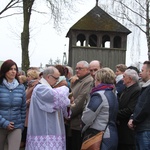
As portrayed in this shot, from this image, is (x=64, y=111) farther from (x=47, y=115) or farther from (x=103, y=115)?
(x=103, y=115)

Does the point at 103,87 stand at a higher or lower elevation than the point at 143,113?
higher

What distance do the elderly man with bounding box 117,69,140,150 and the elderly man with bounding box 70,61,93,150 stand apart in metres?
0.77

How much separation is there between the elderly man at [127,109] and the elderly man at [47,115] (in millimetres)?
1156

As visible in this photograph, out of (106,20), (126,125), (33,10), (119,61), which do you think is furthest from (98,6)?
(126,125)

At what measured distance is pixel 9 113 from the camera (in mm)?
5695

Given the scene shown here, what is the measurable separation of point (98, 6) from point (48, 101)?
978 inches

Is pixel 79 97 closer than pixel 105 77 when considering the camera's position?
No

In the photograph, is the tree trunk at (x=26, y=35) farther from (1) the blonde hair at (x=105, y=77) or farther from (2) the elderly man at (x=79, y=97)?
(1) the blonde hair at (x=105, y=77)

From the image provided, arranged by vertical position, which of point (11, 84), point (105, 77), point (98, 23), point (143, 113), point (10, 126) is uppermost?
point (98, 23)

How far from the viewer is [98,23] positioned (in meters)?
27.2

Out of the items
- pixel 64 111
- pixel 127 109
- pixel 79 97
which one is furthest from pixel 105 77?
pixel 79 97

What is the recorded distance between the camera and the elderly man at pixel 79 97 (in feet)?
21.3

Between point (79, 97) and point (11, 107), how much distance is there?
4.69 feet

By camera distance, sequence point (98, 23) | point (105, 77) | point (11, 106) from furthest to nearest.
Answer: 1. point (98, 23)
2. point (11, 106)
3. point (105, 77)
